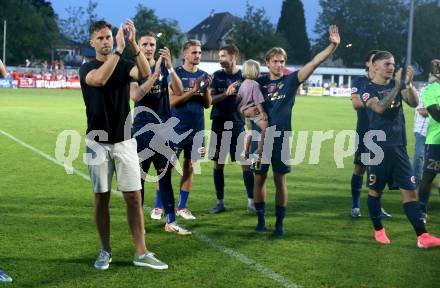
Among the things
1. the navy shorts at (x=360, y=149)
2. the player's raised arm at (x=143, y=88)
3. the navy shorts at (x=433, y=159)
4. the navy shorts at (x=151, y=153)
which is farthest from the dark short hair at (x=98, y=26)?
the navy shorts at (x=433, y=159)

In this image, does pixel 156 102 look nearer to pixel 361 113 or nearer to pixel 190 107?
pixel 190 107

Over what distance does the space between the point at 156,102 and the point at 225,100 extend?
136 centimetres

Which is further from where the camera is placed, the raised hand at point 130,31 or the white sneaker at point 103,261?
the white sneaker at point 103,261

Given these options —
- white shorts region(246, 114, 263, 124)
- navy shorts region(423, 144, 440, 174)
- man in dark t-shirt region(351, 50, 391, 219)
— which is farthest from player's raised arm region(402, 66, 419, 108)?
white shorts region(246, 114, 263, 124)

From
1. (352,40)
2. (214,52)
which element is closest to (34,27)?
(214,52)

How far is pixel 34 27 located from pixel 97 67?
8724 centimetres

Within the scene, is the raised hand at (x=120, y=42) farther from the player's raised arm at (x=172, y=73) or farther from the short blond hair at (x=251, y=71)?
the short blond hair at (x=251, y=71)

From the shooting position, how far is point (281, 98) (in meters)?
6.79

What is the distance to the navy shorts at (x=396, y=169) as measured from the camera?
21.6 feet

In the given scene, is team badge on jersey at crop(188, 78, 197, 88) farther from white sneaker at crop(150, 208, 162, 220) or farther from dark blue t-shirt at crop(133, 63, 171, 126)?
white sneaker at crop(150, 208, 162, 220)

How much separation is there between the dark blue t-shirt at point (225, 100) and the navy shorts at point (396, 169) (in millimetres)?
2247

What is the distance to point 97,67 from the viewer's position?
5.40 meters

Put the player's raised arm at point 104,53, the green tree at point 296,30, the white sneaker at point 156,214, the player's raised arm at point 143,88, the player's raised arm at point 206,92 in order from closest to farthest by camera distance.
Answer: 1. the player's raised arm at point 104,53
2. the player's raised arm at point 143,88
3. the player's raised arm at point 206,92
4. the white sneaker at point 156,214
5. the green tree at point 296,30

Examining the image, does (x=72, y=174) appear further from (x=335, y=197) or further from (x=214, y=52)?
(x=214, y=52)
